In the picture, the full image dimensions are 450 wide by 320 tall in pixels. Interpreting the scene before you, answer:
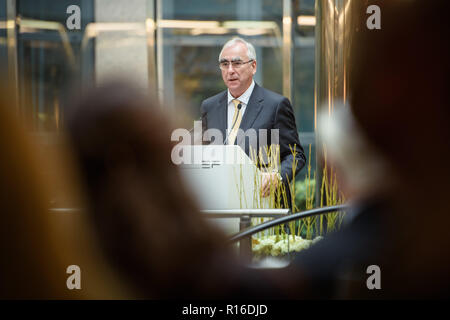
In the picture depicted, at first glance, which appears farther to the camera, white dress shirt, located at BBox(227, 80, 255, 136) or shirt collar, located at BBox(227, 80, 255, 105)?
shirt collar, located at BBox(227, 80, 255, 105)

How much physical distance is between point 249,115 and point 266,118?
92 millimetres

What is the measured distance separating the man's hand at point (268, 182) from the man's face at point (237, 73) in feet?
1.85

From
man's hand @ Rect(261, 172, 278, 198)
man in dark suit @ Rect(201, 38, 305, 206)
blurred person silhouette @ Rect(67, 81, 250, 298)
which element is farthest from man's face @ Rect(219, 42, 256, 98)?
blurred person silhouette @ Rect(67, 81, 250, 298)

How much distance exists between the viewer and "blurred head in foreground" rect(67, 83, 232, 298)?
1.33 meters

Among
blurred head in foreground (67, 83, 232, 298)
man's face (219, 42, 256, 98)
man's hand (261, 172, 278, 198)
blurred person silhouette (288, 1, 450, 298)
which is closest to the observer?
blurred head in foreground (67, 83, 232, 298)

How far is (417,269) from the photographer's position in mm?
1459

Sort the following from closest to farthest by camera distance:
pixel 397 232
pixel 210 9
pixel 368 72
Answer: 1. pixel 397 232
2. pixel 368 72
3. pixel 210 9

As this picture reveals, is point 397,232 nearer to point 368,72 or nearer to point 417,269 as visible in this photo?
point 417,269

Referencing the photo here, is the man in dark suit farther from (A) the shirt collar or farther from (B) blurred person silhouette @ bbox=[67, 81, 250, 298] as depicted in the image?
(B) blurred person silhouette @ bbox=[67, 81, 250, 298]

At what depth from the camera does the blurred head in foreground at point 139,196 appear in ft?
4.36

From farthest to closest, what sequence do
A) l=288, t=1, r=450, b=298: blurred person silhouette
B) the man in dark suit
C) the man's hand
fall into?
1. the man in dark suit
2. the man's hand
3. l=288, t=1, r=450, b=298: blurred person silhouette

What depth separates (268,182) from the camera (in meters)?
1.72
